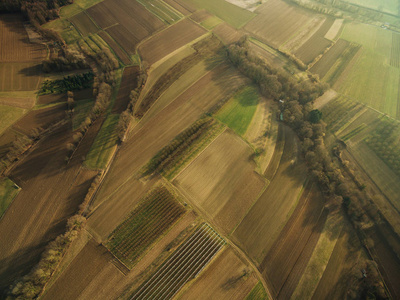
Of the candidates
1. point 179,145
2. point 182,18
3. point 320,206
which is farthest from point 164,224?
point 182,18

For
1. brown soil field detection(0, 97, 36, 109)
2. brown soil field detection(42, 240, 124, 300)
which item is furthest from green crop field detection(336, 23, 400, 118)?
brown soil field detection(0, 97, 36, 109)

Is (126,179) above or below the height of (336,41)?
below

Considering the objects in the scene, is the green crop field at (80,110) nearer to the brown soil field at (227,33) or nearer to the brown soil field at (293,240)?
the brown soil field at (227,33)

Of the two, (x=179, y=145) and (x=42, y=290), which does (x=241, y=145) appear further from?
(x=42, y=290)

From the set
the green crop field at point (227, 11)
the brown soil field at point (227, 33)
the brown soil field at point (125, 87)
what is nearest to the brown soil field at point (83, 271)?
the brown soil field at point (125, 87)

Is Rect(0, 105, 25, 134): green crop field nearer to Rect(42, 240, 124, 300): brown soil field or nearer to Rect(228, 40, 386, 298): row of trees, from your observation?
Rect(42, 240, 124, 300): brown soil field

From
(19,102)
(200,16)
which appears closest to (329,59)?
(200,16)

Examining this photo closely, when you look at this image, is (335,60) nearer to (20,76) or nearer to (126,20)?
(126,20)
